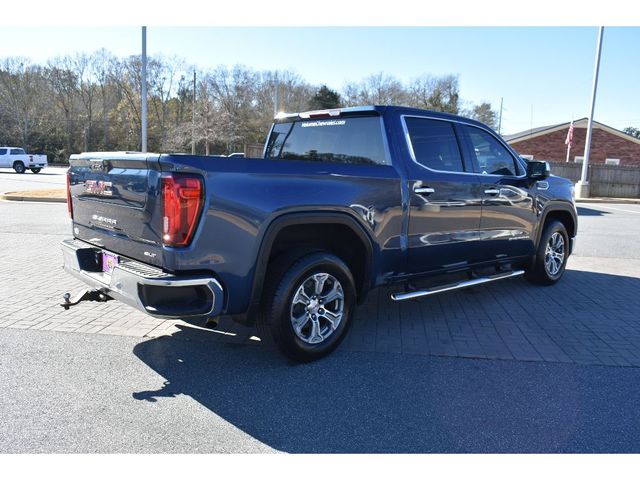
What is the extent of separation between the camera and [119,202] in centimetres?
338

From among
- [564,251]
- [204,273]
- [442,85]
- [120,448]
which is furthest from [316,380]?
[442,85]

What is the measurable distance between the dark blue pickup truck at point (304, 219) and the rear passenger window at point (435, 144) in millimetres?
17

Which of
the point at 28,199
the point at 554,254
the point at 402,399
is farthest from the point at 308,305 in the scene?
the point at 28,199

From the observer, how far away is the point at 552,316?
5.02m

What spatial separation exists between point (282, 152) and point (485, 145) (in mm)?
2284

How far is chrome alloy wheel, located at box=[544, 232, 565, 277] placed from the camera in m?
6.19

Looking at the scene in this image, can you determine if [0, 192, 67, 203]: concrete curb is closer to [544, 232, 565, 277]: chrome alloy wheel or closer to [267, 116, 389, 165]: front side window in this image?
[267, 116, 389, 165]: front side window

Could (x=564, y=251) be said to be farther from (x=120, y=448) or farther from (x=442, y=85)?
(x=442, y=85)

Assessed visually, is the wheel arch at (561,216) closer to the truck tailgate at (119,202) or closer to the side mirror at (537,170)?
the side mirror at (537,170)

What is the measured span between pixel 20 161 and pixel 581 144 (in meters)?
40.6

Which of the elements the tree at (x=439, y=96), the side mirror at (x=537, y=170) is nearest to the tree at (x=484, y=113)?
the tree at (x=439, y=96)

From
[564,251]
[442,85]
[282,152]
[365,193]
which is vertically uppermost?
[442,85]

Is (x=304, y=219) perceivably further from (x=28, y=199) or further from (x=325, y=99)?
(x=325, y=99)

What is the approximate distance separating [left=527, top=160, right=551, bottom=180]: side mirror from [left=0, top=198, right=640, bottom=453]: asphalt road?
2560mm
